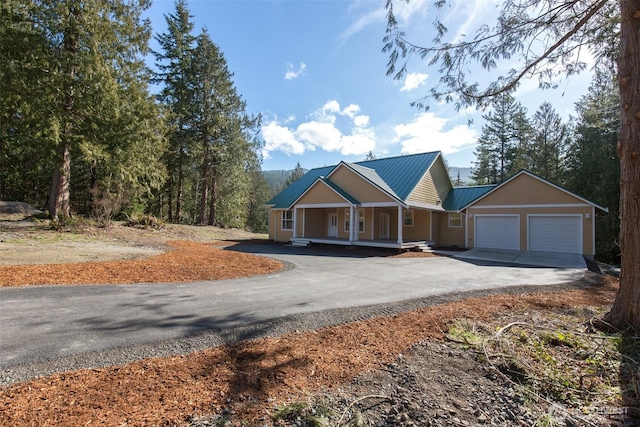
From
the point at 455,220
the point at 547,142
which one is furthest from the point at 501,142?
the point at 455,220

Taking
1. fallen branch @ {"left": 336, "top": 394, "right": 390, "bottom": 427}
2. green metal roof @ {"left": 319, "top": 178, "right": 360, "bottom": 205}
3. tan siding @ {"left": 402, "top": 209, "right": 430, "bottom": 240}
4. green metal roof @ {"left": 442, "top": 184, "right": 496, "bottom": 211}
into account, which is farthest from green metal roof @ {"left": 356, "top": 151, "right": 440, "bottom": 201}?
fallen branch @ {"left": 336, "top": 394, "right": 390, "bottom": 427}

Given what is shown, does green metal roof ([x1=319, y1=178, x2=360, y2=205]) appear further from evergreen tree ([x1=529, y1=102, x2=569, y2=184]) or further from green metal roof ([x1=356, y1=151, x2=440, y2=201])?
evergreen tree ([x1=529, y1=102, x2=569, y2=184])

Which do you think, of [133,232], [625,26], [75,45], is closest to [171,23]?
[75,45]

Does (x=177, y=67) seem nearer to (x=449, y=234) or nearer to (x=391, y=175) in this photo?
(x=391, y=175)

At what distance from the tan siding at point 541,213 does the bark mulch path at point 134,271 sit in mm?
13087

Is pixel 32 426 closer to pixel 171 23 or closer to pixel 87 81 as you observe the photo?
pixel 87 81

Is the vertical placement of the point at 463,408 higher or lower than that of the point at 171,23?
lower

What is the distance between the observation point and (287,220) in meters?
22.8

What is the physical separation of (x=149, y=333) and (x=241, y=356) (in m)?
1.48

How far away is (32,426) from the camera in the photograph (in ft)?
7.08

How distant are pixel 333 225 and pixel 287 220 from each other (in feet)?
11.2

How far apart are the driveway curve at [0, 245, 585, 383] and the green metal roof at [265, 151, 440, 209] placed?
32.5 feet

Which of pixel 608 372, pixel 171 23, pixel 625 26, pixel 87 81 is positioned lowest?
pixel 608 372

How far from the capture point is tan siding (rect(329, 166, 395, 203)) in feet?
58.2
